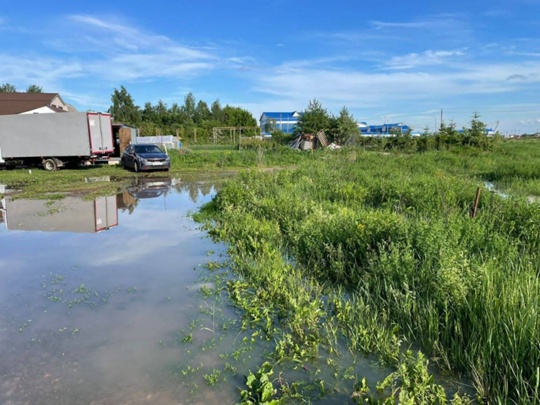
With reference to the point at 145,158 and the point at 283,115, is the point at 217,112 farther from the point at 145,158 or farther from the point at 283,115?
the point at 145,158

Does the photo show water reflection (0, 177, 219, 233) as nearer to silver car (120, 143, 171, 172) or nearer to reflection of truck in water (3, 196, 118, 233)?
reflection of truck in water (3, 196, 118, 233)

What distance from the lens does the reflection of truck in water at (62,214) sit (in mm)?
9555

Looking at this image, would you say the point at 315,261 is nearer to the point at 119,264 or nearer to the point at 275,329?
the point at 275,329

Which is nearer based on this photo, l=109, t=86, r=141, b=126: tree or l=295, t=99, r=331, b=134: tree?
l=295, t=99, r=331, b=134: tree

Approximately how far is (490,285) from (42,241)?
8404mm

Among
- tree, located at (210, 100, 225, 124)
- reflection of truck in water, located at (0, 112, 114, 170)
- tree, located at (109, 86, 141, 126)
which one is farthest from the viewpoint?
tree, located at (210, 100, 225, 124)

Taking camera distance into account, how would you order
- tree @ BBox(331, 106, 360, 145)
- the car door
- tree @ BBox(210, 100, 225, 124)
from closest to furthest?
1. the car door
2. tree @ BBox(331, 106, 360, 145)
3. tree @ BBox(210, 100, 225, 124)

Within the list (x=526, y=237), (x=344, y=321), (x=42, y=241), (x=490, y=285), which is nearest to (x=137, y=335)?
(x=344, y=321)

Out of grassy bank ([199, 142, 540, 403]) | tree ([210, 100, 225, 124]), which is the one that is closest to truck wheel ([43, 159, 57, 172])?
grassy bank ([199, 142, 540, 403])

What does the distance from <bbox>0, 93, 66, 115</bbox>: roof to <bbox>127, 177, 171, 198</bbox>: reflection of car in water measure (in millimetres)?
25938

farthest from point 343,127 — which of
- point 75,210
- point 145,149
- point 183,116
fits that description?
point 183,116

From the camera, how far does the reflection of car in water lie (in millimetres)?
15003

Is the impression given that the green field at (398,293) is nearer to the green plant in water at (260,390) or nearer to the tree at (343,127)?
the green plant in water at (260,390)

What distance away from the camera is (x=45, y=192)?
14953mm
